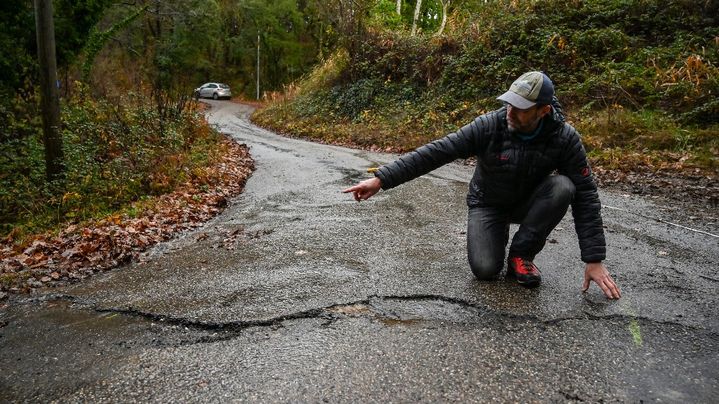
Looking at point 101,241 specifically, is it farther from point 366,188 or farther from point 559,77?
point 559,77

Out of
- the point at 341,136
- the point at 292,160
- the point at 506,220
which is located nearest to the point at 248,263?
the point at 506,220

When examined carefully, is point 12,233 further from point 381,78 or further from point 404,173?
point 381,78

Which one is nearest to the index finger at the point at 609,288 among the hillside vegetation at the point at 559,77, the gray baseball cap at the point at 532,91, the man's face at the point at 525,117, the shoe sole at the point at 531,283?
the shoe sole at the point at 531,283

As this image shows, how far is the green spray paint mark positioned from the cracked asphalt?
0.04 feet

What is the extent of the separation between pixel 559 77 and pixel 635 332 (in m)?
12.3

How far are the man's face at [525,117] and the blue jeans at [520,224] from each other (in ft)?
1.45

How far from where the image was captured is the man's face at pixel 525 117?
3102 mm

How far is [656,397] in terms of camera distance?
2199 millimetres

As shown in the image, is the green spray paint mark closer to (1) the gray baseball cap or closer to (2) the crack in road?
(2) the crack in road

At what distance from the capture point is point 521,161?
3381 mm

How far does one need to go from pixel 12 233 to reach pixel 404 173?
19.9 ft

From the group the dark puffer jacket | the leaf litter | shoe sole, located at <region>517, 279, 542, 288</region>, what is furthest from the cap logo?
the leaf litter

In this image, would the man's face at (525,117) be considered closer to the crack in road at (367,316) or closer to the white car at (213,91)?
the crack in road at (367,316)

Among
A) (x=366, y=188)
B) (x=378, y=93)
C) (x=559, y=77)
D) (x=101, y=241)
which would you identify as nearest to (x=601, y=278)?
(x=366, y=188)
